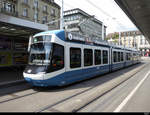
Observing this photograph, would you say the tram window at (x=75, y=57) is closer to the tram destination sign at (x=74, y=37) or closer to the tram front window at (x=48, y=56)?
the tram destination sign at (x=74, y=37)

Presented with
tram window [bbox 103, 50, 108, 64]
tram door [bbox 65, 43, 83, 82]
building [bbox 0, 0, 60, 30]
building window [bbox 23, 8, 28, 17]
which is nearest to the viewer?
tram door [bbox 65, 43, 83, 82]

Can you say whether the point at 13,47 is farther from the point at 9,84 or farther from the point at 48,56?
the point at 48,56

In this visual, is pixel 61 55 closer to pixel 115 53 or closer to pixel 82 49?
pixel 82 49

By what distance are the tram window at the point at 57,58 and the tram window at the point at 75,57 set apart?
0.77m

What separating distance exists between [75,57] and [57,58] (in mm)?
1486

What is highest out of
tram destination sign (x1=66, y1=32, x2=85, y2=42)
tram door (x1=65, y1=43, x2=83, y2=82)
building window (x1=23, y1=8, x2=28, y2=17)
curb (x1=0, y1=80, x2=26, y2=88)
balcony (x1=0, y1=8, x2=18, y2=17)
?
building window (x1=23, y1=8, x2=28, y2=17)

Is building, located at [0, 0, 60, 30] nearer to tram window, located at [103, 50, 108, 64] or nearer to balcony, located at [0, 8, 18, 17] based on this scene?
balcony, located at [0, 8, 18, 17]

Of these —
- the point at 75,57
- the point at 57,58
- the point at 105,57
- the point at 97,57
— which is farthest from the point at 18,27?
the point at 105,57

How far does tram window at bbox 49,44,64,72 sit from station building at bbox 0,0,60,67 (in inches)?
175

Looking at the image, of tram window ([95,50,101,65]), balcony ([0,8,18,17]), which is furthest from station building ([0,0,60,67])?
tram window ([95,50,101,65])

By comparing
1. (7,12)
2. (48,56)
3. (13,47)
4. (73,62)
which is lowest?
(73,62)

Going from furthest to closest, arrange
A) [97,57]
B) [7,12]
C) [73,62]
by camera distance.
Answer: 1. [7,12]
2. [97,57]
3. [73,62]

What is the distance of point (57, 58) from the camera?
7.11 m

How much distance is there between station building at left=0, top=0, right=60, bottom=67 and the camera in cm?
1035
